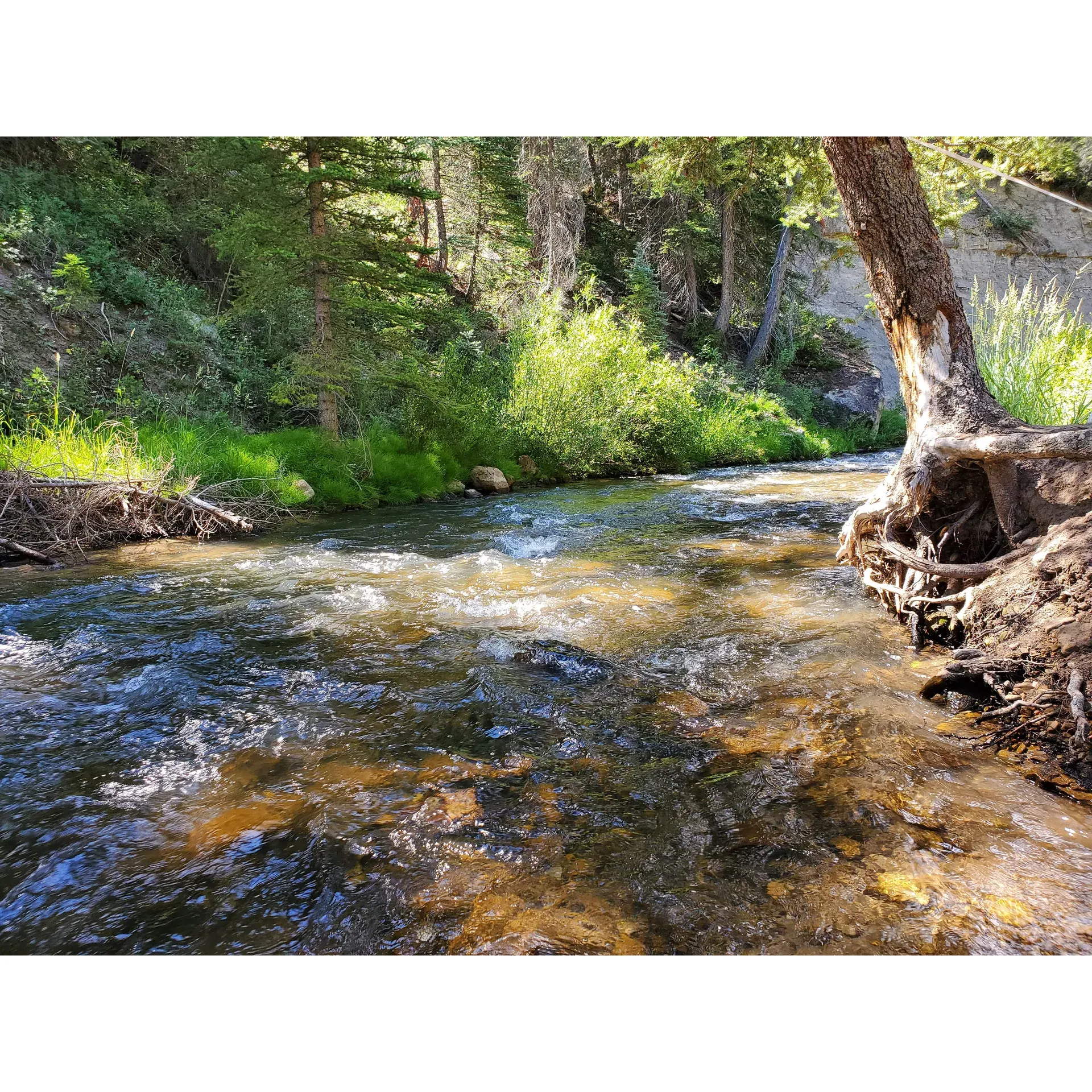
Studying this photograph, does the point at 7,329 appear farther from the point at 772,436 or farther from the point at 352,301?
the point at 772,436

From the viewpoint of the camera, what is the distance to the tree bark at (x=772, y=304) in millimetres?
19719

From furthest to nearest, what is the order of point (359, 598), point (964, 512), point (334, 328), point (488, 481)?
point (488, 481)
point (334, 328)
point (359, 598)
point (964, 512)

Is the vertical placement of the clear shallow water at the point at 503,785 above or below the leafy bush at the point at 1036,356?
below

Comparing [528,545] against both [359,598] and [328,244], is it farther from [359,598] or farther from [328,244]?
[328,244]

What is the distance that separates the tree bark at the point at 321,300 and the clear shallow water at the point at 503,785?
509cm

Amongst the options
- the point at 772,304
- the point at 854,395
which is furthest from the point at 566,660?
the point at 854,395

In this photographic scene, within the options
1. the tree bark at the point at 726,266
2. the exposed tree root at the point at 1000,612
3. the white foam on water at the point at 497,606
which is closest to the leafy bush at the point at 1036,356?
the exposed tree root at the point at 1000,612

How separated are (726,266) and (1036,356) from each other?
1560 centimetres

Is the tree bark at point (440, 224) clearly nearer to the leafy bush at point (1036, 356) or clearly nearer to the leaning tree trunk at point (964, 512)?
the leafy bush at point (1036, 356)

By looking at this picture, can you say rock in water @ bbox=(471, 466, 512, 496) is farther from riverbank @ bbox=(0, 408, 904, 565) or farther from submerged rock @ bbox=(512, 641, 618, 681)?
submerged rock @ bbox=(512, 641, 618, 681)

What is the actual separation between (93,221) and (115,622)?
1023cm

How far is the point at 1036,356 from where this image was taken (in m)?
5.80

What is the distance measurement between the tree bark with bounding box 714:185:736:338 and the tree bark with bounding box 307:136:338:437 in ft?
44.9

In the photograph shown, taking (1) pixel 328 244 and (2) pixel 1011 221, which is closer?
(1) pixel 328 244
